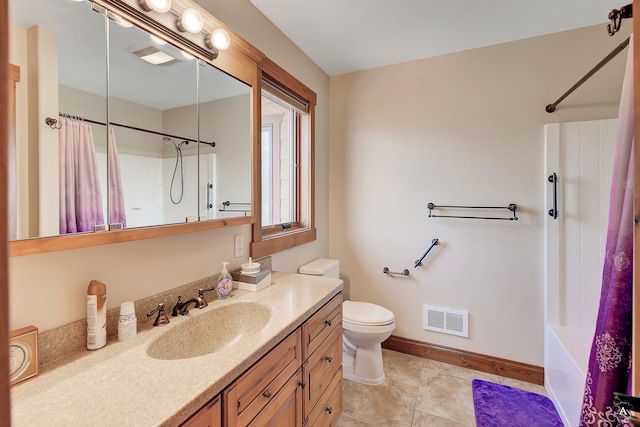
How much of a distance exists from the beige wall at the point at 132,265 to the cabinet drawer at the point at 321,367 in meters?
0.66

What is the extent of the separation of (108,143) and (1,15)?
0.85 metres

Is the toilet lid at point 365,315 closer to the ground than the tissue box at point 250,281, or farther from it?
closer to the ground

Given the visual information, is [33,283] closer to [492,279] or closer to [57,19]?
[57,19]

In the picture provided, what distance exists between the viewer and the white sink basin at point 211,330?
107cm

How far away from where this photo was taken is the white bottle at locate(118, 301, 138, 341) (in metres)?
1.00

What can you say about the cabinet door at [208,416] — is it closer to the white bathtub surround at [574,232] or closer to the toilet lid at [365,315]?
the toilet lid at [365,315]

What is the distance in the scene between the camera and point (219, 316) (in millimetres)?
1293

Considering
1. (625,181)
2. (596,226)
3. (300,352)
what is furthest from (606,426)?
(596,226)

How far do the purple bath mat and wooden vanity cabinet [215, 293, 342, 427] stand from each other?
0.94 m

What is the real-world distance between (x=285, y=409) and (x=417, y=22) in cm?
234

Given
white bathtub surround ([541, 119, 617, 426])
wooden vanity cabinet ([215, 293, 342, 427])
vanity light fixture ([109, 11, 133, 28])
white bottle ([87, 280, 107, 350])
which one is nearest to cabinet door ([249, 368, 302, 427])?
wooden vanity cabinet ([215, 293, 342, 427])

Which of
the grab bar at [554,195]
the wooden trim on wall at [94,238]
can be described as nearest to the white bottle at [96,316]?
the wooden trim on wall at [94,238]

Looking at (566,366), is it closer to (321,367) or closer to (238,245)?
(321,367)

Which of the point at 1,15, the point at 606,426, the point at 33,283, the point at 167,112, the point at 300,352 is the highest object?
the point at 167,112
